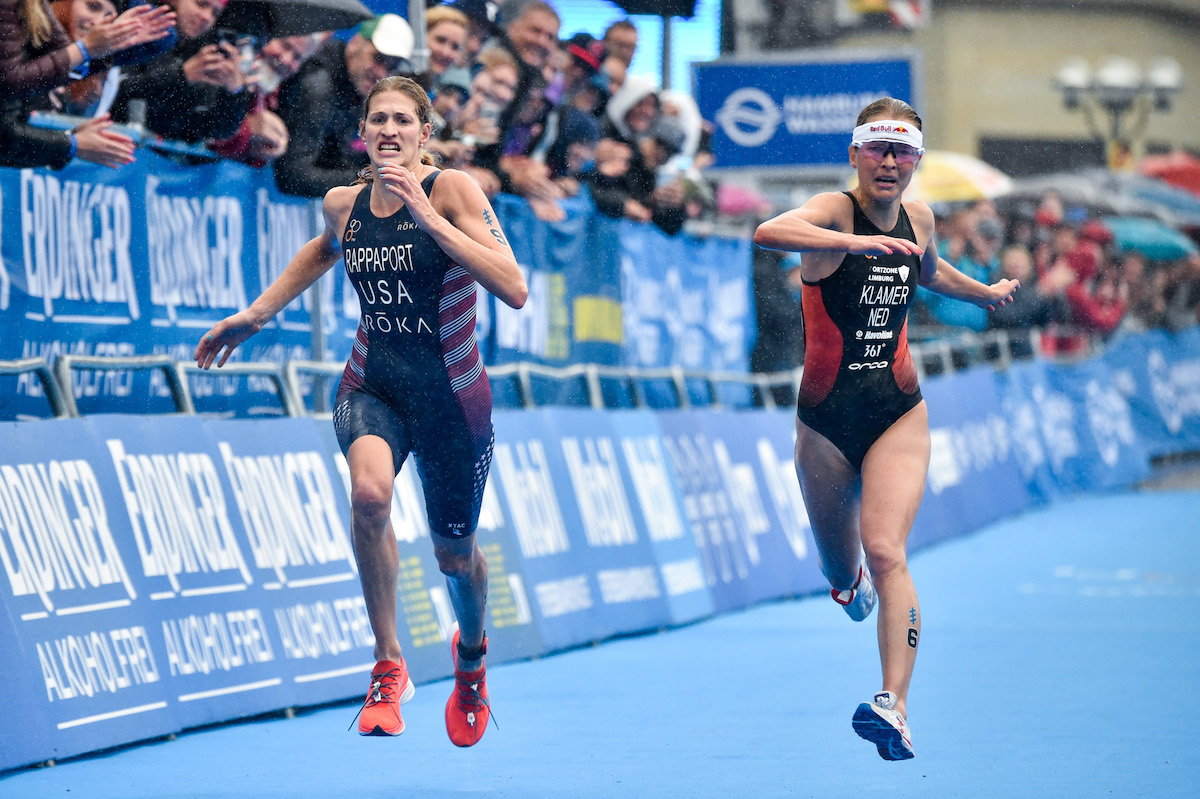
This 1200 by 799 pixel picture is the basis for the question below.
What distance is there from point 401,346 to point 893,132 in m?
2.06

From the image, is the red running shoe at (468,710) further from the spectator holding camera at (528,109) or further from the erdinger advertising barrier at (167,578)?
the spectator holding camera at (528,109)

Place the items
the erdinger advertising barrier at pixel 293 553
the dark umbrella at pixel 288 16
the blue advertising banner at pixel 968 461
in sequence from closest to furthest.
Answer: the erdinger advertising barrier at pixel 293 553
the dark umbrella at pixel 288 16
the blue advertising banner at pixel 968 461

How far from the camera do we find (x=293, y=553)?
8703 millimetres

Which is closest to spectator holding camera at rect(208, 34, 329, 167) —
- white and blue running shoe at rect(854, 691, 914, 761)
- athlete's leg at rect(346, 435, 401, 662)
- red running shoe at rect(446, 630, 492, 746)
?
athlete's leg at rect(346, 435, 401, 662)

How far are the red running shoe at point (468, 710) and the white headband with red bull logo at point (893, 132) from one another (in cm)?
260

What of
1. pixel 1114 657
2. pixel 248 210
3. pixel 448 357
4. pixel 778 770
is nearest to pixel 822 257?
pixel 448 357

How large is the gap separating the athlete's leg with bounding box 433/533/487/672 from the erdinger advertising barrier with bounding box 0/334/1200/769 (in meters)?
1.44

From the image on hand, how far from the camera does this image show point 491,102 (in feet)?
38.7

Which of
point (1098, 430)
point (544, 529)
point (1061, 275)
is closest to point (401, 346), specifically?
point (544, 529)

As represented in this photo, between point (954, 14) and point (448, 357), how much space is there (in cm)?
4475

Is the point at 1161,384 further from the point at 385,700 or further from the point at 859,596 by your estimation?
the point at 385,700

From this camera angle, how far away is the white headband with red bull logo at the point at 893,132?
6797 mm

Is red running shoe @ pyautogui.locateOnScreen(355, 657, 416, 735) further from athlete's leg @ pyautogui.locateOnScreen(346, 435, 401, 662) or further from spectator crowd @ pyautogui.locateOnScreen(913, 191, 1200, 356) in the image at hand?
spectator crowd @ pyautogui.locateOnScreen(913, 191, 1200, 356)

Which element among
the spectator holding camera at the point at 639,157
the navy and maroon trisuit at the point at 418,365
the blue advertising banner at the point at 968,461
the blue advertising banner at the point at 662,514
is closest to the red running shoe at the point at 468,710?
the navy and maroon trisuit at the point at 418,365
